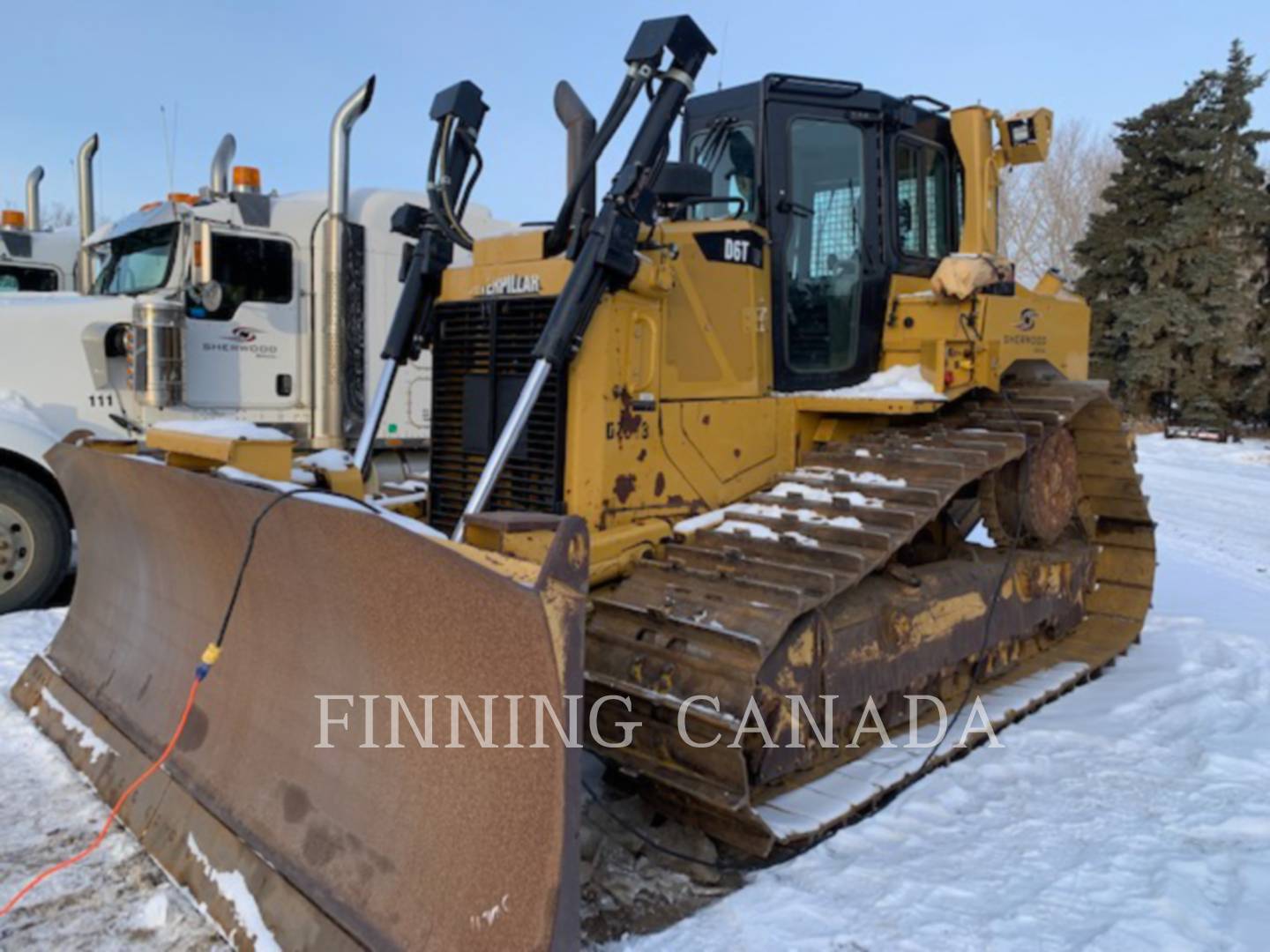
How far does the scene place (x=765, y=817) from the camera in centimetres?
356

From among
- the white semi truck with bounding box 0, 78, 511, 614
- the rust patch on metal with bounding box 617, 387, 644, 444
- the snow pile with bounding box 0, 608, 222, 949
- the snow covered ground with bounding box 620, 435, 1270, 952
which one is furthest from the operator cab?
the snow pile with bounding box 0, 608, 222, 949

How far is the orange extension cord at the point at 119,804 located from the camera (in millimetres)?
3260

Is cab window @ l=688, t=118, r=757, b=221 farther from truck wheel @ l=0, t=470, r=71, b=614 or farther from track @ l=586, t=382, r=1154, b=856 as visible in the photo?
truck wheel @ l=0, t=470, r=71, b=614

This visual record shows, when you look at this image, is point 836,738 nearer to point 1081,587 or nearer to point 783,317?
point 783,317

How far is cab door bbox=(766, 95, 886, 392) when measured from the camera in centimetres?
489

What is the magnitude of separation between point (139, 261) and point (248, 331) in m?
1.04

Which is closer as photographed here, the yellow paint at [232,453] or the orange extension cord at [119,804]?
the orange extension cord at [119,804]

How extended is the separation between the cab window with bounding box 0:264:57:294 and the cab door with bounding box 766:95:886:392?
10.2 m

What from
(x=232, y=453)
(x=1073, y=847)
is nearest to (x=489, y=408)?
(x=232, y=453)

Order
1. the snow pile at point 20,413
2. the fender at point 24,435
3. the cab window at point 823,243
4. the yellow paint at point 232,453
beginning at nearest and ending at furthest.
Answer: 1. the yellow paint at point 232,453
2. the cab window at point 823,243
3. the fender at point 24,435
4. the snow pile at point 20,413

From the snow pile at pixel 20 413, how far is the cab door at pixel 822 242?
5.35m

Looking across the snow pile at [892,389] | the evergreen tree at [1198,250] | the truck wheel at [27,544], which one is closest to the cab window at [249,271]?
the truck wheel at [27,544]

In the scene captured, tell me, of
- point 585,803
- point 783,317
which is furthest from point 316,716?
point 783,317

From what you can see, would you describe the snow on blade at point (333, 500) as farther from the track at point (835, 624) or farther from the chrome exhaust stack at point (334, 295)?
the chrome exhaust stack at point (334, 295)
